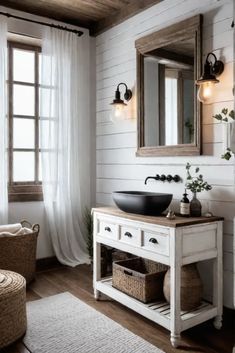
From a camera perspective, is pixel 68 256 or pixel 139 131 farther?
pixel 68 256

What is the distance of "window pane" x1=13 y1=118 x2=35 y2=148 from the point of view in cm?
342

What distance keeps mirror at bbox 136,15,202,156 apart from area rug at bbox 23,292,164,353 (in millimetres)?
1415

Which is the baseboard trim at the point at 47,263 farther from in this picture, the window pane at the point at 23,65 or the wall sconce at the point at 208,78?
the wall sconce at the point at 208,78

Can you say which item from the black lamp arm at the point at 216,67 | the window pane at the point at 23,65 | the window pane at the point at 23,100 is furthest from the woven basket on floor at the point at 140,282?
the window pane at the point at 23,65

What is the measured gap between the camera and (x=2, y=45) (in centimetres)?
311

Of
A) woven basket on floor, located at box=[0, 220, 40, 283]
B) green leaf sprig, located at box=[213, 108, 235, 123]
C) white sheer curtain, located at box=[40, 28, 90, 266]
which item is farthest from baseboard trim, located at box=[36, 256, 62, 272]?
green leaf sprig, located at box=[213, 108, 235, 123]

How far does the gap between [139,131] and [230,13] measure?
3.99ft

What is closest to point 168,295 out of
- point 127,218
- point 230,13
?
point 127,218

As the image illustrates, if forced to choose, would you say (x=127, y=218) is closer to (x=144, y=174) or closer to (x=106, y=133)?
(x=144, y=174)

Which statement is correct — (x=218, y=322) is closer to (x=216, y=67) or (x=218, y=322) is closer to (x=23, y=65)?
(x=216, y=67)

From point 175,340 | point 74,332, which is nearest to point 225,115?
point 175,340

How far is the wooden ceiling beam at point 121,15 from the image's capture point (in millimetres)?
3049

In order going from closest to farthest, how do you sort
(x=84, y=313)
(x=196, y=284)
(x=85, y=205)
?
(x=196, y=284) → (x=84, y=313) → (x=85, y=205)

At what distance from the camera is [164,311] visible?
221 centimetres
